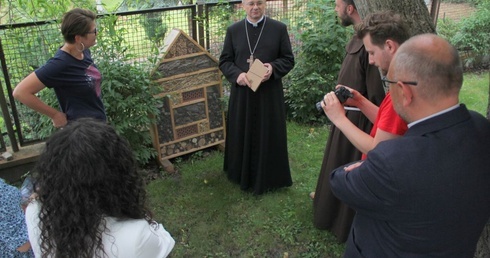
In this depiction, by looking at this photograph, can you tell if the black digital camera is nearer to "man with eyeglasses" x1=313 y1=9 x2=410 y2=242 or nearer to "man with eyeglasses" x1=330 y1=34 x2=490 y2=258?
"man with eyeglasses" x1=313 y1=9 x2=410 y2=242

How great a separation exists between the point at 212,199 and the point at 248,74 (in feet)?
4.32

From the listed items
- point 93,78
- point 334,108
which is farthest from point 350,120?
point 93,78

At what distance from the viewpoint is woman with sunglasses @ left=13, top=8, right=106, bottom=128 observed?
109 inches

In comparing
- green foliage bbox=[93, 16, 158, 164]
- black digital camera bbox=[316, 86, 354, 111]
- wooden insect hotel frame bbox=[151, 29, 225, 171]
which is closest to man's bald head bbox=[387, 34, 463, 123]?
black digital camera bbox=[316, 86, 354, 111]

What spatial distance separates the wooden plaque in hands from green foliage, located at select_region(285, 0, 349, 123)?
7.05 feet

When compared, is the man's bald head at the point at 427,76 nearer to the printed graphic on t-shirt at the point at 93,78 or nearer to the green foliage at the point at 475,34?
the printed graphic on t-shirt at the point at 93,78

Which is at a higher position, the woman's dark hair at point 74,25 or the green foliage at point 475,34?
the woman's dark hair at point 74,25

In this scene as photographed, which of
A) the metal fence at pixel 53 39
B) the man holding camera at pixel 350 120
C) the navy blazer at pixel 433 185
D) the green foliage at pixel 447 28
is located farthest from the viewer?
the green foliage at pixel 447 28

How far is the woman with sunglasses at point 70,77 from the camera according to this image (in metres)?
2.77

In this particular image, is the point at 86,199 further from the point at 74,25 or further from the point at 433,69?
the point at 74,25

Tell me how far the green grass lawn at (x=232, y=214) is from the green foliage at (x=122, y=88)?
22.5 inches

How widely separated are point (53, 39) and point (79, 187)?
9.88 feet

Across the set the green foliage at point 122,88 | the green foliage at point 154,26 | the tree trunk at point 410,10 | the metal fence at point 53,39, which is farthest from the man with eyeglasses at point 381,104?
the green foliage at point 154,26

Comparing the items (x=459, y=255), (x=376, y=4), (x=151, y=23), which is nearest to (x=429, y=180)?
(x=459, y=255)
